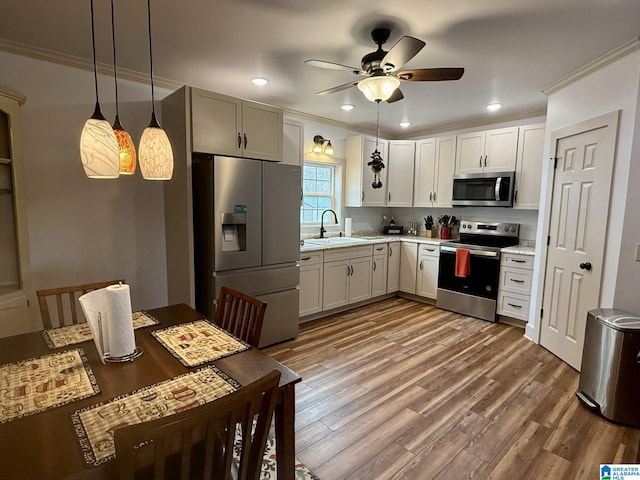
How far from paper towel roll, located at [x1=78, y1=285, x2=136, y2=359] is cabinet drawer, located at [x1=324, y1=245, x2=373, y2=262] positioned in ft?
8.70

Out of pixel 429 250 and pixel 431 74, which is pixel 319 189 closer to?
pixel 429 250

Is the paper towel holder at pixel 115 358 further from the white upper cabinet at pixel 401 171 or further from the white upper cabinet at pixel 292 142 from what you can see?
the white upper cabinet at pixel 401 171

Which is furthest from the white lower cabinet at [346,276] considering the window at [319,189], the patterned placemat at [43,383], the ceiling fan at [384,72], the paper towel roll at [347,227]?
the patterned placemat at [43,383]

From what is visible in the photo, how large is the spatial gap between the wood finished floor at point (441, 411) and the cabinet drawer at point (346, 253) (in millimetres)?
881

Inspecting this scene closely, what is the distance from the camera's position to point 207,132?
9.14 feet

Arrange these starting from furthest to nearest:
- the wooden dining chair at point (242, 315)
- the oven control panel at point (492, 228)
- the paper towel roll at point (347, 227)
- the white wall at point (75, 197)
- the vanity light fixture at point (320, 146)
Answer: the paper towel roll at point (347, 227), the vanity light fixture at point (320, 146), the oven control panel at point (492, 228), the white wall at point (75, 197), the wooden dining chair at point (242, 315)

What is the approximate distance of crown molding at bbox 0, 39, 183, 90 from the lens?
2453 mm

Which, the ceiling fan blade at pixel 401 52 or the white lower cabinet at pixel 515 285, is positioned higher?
the ceiling fan blade at pixel 401 52

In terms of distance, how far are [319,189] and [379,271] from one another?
1.43 m

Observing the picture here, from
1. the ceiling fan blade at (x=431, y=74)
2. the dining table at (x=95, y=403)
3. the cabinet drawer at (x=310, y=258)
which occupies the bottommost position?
the dining table at (x=95, y=403)

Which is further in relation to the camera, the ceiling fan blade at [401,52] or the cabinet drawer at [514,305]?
the cabinet drawer at [514,305]

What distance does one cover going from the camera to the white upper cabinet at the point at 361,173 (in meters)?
4.71

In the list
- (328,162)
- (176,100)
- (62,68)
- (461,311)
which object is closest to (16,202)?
(62,68)

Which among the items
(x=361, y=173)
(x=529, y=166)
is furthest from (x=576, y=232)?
(x=361, y=173)
